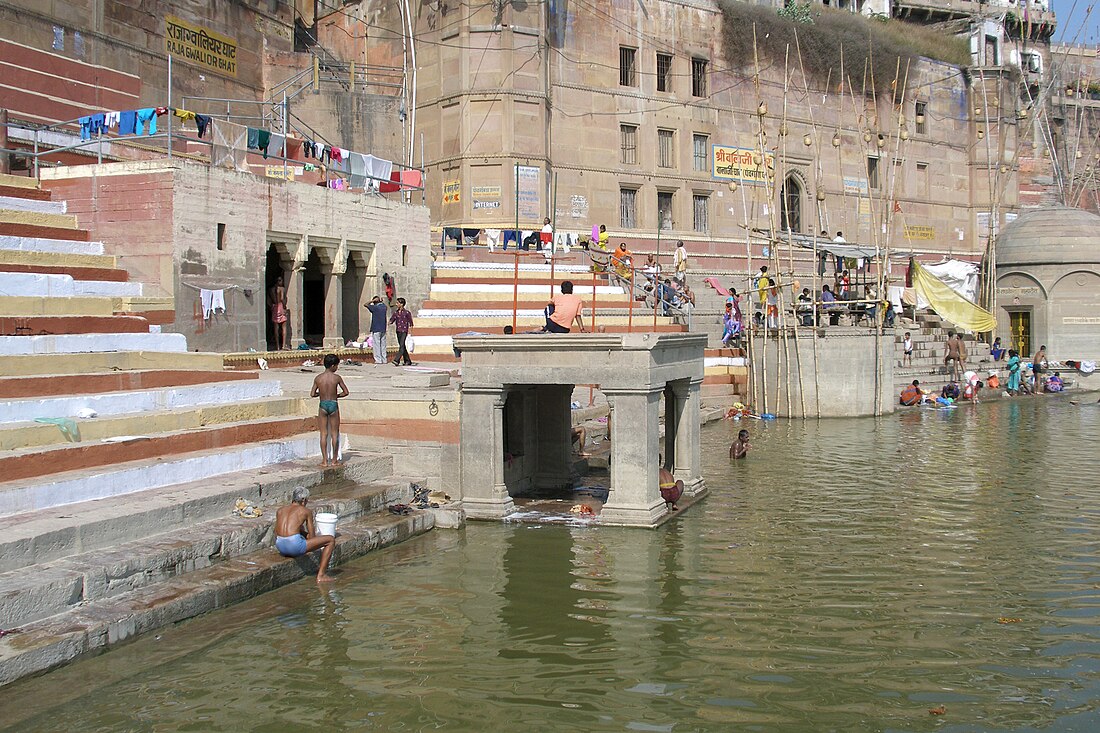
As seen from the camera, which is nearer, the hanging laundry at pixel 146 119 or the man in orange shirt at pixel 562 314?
the man in orange shirt at pixel 562 314

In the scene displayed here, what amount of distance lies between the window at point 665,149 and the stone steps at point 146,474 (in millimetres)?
24166

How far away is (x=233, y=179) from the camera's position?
1861 centimetres

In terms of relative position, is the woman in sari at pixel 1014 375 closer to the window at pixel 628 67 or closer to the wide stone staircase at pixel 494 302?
the wide stone staircase at pixel 494 302

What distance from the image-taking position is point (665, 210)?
1367 inches

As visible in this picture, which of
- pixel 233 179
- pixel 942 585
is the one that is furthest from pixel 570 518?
pixel 233 179

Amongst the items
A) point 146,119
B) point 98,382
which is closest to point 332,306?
point 146,119

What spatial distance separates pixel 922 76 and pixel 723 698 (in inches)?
1558

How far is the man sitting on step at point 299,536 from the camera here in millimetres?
9156

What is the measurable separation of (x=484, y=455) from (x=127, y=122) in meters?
11.4

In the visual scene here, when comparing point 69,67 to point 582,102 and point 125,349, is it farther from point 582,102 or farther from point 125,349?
point 582,102

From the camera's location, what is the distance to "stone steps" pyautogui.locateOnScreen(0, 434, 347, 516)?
8805 millimetres

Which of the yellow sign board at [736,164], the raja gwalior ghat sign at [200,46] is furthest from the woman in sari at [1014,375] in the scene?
the raja gwalior ghat sign at [200,46]

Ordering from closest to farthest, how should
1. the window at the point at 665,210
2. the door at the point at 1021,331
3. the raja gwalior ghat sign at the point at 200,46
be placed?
the raja gwalior ghat sign at the point at 200,46 → the door at the point at 1021,331 → the window at the point at 665,210

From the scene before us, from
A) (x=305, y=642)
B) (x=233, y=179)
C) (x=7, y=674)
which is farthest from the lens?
(x=233, y=179)
